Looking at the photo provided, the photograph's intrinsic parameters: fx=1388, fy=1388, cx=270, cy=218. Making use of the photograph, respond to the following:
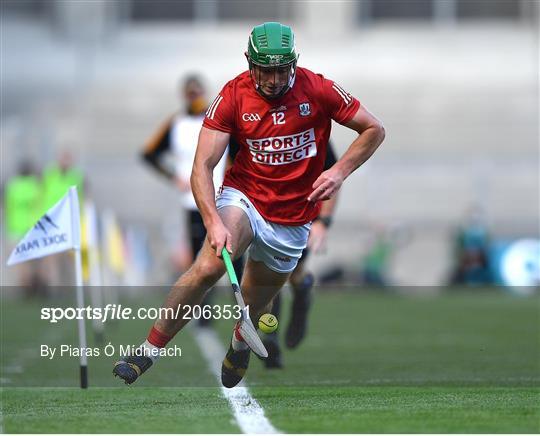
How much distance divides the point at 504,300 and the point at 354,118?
1425cm

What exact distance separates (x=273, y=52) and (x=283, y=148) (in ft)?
2.27

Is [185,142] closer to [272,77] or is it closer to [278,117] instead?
[278,117]

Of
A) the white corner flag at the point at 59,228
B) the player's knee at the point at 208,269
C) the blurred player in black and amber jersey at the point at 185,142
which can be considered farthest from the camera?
the blurred player in black and amber jersey at the point at 185,142

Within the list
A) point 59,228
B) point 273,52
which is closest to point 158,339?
point 59,228

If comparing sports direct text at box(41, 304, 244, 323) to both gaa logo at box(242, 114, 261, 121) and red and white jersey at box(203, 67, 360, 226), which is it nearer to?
red and white jersey at box(203, 67, 360, 226)

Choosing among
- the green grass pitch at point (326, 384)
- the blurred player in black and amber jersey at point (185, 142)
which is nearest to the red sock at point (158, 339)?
the green grass pitch at point (326, 384)

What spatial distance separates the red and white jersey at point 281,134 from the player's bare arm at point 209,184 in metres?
0.07

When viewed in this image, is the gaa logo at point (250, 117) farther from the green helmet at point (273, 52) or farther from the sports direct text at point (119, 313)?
the sports direct text at point (119, 313)

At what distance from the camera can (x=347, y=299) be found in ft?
74.0

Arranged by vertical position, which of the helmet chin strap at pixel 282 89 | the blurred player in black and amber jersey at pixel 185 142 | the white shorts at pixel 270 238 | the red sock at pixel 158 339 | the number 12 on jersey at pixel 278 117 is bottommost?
the blurred player in black and amber jersey at pixel 185 142

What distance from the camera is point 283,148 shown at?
7816 millimetres

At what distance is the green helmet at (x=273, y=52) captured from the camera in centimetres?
733

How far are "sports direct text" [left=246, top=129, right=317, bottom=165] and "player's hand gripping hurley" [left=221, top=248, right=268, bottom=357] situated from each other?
0.74 metres

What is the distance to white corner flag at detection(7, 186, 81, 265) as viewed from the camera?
8586 millimetres
